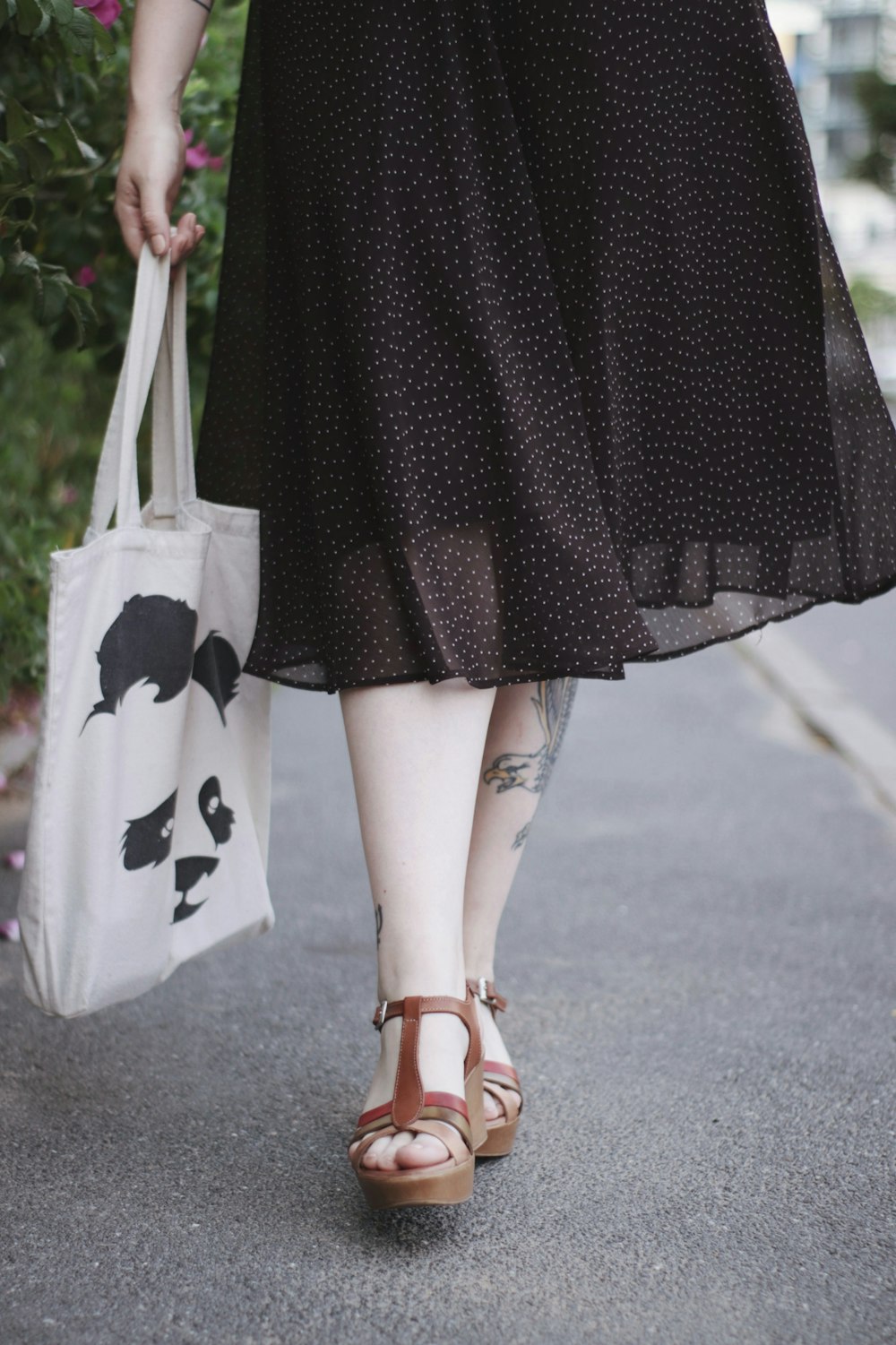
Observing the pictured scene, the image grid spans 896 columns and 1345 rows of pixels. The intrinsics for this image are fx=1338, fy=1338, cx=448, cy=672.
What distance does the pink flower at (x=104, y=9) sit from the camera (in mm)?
1626

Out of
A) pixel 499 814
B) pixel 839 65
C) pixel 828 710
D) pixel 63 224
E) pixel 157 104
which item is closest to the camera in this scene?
pixel 157 104

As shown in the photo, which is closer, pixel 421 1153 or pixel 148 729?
pixel 421 1153

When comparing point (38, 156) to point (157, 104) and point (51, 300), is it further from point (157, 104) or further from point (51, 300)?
point (157, 104)

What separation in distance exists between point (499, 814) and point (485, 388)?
1.59 ft

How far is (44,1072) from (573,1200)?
69 cm

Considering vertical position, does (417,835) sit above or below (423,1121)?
Answer: above

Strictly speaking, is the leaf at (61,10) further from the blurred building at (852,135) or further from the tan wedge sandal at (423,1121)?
the blurred building at (852,135)

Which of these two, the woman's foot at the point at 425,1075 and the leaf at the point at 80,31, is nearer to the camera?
the woman's foot at the point at 425,1075

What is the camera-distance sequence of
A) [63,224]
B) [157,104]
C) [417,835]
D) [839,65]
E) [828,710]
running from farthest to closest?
1. [839,65]
2. [828,710]
3. [63,224]
4. [157,104]
5. [417,835]

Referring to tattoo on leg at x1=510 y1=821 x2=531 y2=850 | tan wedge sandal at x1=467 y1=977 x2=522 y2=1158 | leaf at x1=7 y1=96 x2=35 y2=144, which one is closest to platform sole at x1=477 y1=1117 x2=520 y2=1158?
tan wedge sandal at x1=467 y1=977 x2=522 y2=1158

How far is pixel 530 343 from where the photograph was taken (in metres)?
1.32

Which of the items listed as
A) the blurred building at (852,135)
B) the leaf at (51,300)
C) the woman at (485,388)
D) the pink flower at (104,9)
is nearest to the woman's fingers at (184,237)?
the woman at (485,388)

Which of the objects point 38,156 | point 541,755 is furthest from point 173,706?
point 38,156

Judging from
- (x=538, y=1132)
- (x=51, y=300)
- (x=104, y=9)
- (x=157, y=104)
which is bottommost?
(x=538, y=1132)
